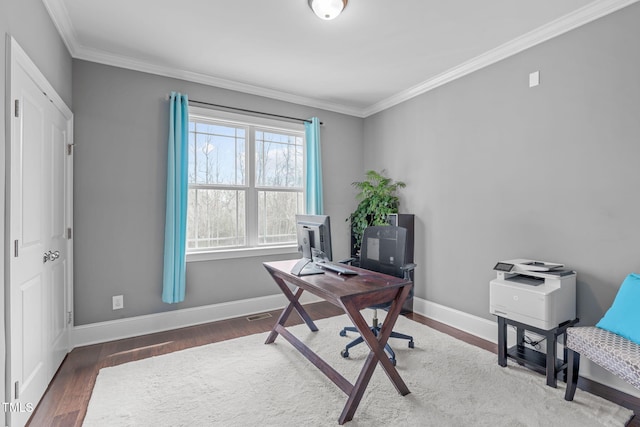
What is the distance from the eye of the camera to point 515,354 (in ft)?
8.27

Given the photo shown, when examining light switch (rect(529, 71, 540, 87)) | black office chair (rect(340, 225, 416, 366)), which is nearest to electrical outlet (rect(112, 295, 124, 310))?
black office chair (rect(340, 225, 416, 366))

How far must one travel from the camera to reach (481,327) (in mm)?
3082

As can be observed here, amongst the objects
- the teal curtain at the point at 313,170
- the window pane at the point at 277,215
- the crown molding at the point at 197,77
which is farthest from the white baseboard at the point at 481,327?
the crown molding at the point at 197,77

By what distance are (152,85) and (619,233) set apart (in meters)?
4.17

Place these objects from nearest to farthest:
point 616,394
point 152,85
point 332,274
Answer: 1. point 616,394
2. point 332,274
3. point 152,85

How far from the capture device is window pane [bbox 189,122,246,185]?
355 centimetres

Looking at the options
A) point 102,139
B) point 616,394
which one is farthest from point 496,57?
point 102,139

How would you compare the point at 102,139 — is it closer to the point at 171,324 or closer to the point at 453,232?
the point at 171,324

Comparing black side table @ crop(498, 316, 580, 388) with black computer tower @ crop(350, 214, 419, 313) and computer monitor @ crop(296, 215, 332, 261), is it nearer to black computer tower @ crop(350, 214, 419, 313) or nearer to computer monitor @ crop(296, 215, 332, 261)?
black computer tower @ crop(350, 214, 419, 313)

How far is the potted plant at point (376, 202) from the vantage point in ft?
13.0

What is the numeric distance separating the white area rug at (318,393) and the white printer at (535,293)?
458 mm

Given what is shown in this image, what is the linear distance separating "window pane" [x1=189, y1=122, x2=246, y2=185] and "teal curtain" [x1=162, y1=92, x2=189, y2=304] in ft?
0.75

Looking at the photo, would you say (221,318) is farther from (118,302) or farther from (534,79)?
(534,79)

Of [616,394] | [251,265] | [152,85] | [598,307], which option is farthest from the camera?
[251,265]
